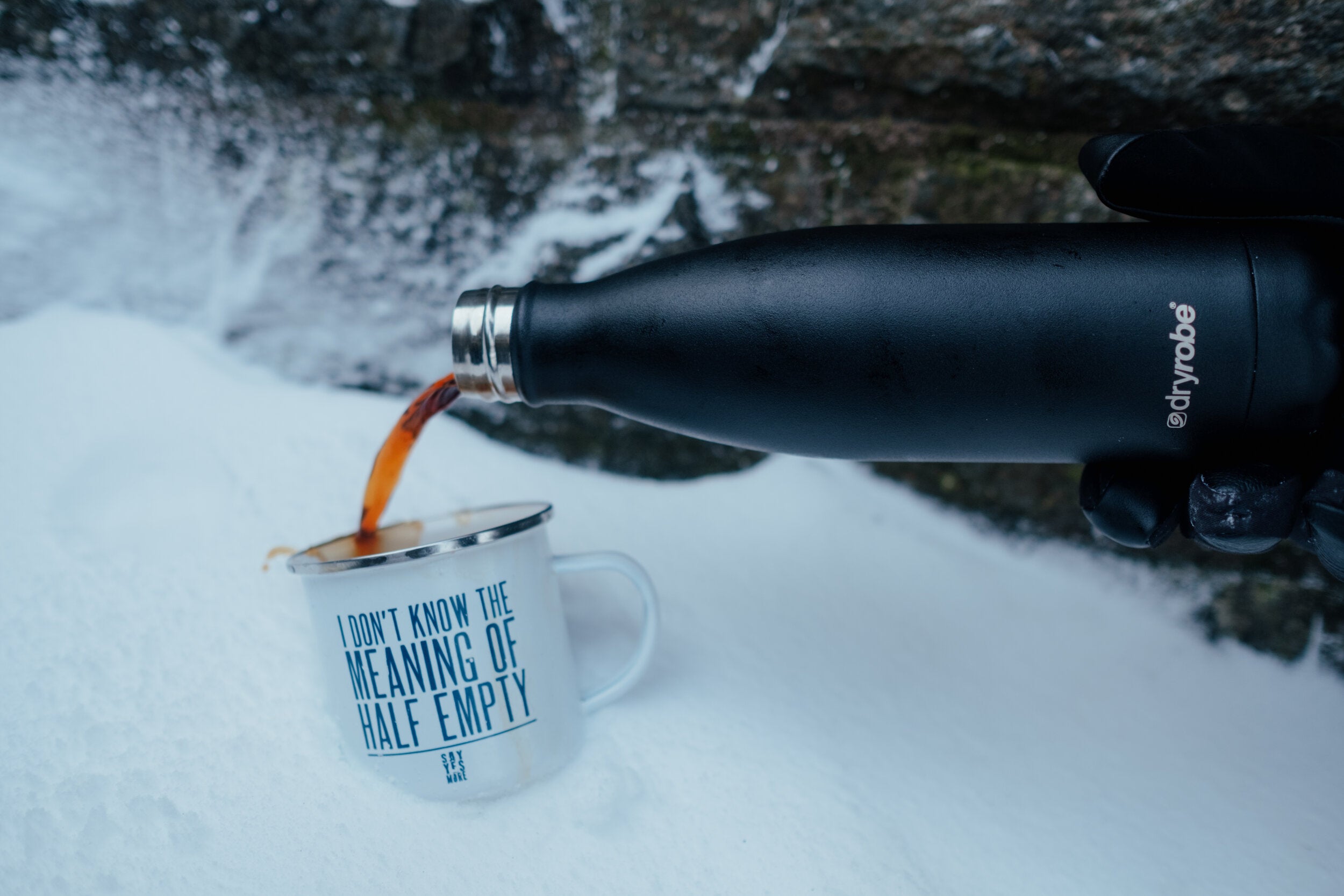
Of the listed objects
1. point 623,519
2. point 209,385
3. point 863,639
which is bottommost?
point 863,639

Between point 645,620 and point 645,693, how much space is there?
5 centimetres

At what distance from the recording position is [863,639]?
61 centimetres

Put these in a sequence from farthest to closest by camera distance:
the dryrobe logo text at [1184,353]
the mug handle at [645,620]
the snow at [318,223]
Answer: the snow at [318,223], the mug handle at [645,620], the dryrobe logo text at [1184,353]

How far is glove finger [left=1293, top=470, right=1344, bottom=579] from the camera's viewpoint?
410 millimetres

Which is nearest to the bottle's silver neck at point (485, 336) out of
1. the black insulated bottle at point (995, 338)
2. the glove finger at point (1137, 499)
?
the black insulated bottle at point (995, 338)

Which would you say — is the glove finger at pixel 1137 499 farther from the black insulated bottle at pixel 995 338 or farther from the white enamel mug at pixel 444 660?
the white enamel mug at pixel 444 660

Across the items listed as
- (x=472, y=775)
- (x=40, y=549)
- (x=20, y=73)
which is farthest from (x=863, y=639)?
(x=20, y=73)

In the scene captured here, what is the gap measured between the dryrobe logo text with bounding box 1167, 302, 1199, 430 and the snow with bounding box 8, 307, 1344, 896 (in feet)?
0.87

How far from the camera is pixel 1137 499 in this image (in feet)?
1.50

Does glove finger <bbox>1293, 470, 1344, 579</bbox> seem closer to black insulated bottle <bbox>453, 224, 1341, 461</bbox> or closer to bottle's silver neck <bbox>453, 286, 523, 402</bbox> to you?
black insulated bottle <bbox>453, 224, 1341, 461</bbox>

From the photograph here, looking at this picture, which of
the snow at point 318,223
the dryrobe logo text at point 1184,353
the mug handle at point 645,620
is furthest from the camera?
the snow at point 318,223

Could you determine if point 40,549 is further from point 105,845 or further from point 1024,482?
point 1024,482

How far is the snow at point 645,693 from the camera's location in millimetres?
440

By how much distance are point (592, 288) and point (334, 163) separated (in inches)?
13.3
